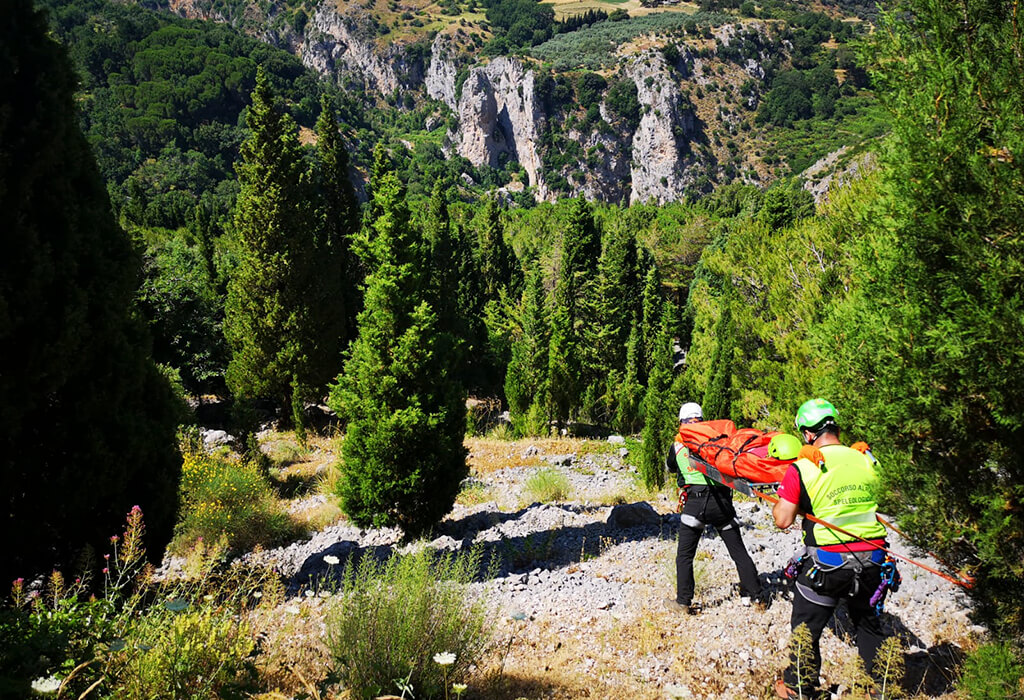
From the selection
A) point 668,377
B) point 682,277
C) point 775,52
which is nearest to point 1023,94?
point 668,377

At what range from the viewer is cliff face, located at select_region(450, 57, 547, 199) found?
421 feet

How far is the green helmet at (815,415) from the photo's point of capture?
3.68m

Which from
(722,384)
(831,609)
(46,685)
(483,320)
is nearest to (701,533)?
(831,609)

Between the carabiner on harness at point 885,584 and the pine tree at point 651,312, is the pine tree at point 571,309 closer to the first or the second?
the pine tree at point 651,312

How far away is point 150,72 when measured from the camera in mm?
86188

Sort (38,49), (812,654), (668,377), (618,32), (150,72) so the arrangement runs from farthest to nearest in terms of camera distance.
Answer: (618,32)
(150,72)
(668,377)
(38,49)
(812,654)

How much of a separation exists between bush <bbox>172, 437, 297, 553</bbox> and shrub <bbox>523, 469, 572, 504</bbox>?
4.23 m

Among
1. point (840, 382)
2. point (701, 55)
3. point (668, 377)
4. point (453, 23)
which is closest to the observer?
point (840, 382)

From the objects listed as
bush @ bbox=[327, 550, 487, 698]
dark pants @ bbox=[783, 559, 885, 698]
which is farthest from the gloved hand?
bush @ bbox=[327, 550, 487, 698]

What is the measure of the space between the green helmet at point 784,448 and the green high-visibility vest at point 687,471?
44.8 inches

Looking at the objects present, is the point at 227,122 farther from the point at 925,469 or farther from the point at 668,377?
the point at 925,469

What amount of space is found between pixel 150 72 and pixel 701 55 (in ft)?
386

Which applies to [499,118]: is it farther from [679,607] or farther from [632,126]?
[679,607]

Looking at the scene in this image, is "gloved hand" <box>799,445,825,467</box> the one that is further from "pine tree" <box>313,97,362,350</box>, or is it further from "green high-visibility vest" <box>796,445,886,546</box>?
"pine tree" <box>313,97,362,350</box>
